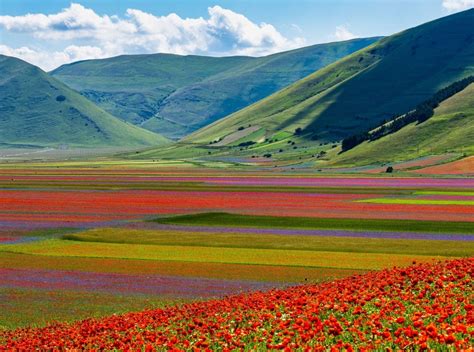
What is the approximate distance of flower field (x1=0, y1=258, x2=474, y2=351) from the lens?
51.0 feet

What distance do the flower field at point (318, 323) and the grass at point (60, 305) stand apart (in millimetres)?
3604

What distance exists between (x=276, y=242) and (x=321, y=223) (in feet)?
49.2

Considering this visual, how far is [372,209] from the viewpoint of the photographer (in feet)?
291

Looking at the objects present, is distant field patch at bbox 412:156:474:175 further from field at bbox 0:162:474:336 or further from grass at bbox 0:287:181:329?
grass at bbox 0:287:181:329

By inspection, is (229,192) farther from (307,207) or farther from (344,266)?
(344,266)

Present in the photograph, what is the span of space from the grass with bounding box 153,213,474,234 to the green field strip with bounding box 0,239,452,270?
16.3 meters

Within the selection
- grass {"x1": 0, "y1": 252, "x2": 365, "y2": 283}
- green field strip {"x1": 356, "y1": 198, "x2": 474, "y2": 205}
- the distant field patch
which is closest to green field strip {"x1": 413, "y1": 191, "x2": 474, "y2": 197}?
green field strip {"x1": 356, "y1": 198, "x2": 474, "y2": 205}

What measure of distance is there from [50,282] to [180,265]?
9134mm

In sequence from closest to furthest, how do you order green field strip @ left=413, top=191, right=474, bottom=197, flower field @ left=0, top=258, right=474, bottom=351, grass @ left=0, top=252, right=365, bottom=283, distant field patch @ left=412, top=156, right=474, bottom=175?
1. flower field @ left=0, top=258, right=474, bottom=351
2. grass @ left=0, top=252, right=365, bottom=283
3. green field strip @ left=413, top=191, right=474, bottom=197
4. distant field patch @ left=412, top=156, right=474, bottom=175

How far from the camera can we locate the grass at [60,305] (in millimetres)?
32125

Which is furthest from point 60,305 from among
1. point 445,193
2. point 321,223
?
point 445,193

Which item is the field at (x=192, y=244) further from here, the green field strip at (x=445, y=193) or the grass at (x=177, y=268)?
the green field strip at (x=445, y=193)

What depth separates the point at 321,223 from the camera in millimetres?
73312

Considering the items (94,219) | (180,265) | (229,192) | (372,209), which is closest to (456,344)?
(180,265)
